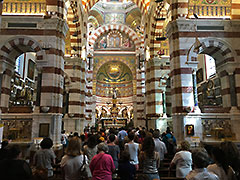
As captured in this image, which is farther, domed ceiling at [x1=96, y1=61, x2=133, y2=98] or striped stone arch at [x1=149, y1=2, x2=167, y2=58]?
domed ceiling at [x1=96, y1=61, x2=133, y2=98]

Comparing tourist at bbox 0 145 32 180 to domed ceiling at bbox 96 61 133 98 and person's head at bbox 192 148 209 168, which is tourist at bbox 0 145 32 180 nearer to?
person's head at bbox 192 148 209 168

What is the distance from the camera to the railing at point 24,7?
1017cm

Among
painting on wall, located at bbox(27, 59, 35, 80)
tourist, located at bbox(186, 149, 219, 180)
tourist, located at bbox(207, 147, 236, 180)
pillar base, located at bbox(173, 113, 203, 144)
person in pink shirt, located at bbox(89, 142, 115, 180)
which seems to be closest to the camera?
tourist, located at bbox(186, 149, 219, 180)

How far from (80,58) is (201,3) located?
28.3 feet

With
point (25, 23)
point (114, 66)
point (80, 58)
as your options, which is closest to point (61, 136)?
point (25, 23)

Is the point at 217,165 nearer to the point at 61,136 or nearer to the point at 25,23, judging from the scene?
the point at 61,136

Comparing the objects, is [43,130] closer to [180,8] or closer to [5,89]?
[5,89]

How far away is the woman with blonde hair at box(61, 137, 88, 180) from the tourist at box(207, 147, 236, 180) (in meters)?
1.78

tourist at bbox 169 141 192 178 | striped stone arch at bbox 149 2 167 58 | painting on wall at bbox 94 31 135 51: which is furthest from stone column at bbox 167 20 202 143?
painting on wall at bbox 94 31 135 51

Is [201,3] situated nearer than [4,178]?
No

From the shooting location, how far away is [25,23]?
9695mm

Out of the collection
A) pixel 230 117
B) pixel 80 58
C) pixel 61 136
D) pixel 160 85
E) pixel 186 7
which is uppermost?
pixel 186 7

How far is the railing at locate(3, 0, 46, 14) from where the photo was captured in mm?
10172

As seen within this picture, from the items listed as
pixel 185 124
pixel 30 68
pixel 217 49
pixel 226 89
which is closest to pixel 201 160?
pixel 185 124
